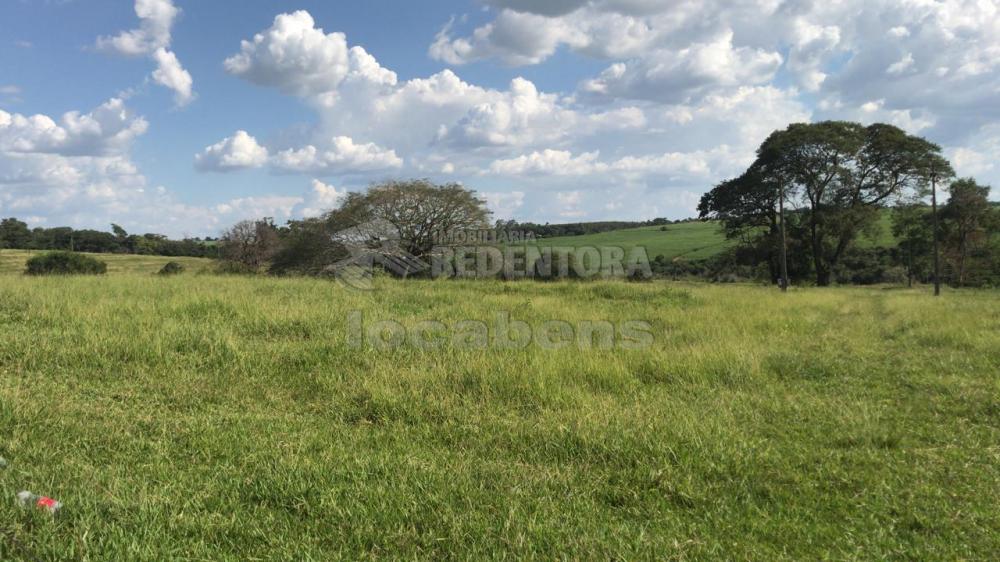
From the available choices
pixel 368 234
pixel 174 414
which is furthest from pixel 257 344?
pixel 368 234

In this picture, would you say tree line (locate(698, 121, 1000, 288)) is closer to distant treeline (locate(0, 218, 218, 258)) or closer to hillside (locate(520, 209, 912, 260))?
hillside (locate(520, 209, 912, 260))

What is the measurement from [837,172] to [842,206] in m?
2.10

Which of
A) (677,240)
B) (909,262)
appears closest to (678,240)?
(677,240)

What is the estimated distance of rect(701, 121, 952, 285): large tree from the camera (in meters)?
31.5

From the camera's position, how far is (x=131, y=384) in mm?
5480

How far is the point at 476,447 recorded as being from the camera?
13.9 feet

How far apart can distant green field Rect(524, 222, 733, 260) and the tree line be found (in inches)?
164

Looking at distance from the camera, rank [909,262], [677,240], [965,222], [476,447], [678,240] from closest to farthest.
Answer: [476,447]
[965,222]
[909,262]
[678,240]
[677,240]

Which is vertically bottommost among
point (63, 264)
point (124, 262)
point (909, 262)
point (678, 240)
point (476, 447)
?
point (476, 447)

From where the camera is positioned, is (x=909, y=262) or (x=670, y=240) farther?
(x=670, y=240)

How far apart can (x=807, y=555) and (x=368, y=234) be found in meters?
28.2

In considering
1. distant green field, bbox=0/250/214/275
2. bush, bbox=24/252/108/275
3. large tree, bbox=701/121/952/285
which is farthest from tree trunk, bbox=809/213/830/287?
bush, bbox=24/252/108/275

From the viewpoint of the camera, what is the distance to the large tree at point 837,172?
1238 inches

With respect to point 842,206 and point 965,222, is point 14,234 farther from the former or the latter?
point 965,222
